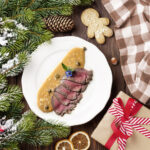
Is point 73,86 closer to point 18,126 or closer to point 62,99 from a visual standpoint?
point 62,99

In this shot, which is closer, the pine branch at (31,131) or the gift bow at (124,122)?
the pine branch at (31,131)

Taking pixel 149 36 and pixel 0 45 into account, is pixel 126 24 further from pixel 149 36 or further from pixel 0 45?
pixel 0 45

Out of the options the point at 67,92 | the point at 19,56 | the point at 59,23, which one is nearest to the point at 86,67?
the point at 67,92

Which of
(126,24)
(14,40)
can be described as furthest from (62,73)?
(126,24)

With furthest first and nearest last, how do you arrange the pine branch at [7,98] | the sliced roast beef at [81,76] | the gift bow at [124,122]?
the sliced roast beef at [81,76] → the gift bow at [124,122] → the pine branch at [7,98]

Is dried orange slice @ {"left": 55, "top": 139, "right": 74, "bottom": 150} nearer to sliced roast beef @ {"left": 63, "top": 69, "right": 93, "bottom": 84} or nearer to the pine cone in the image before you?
sliced roast beef @ {"left": 63, "top": 69, "right": 93, "bottom": 84}

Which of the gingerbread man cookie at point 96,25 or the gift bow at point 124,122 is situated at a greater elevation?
the gingerbread man cookie at point 96,25

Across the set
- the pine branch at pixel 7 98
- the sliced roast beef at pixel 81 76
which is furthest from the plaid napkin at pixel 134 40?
the pine branch at pixel 7 98

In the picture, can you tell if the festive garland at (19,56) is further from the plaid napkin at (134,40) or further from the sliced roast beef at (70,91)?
the plaid napkin at (134,40)
